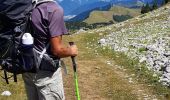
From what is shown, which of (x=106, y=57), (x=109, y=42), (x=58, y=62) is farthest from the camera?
(x=109, y=42)

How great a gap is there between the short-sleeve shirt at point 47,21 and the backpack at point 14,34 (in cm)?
15

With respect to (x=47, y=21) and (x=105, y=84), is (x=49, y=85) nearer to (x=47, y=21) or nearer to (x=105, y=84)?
(x=47, y=21)

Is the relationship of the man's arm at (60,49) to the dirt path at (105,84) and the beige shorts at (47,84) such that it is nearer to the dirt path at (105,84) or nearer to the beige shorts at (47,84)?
the beige shorts at (47,84)

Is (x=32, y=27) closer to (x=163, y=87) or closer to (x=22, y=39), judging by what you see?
(x=22, y=39)

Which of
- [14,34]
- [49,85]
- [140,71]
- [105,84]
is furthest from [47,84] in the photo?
[140,71]

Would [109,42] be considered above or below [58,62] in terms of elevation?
below

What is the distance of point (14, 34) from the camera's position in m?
7.01

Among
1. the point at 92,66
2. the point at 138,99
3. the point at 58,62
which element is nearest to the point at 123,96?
the point at 138,99

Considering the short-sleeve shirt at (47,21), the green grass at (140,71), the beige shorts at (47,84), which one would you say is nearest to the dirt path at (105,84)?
the green grass at (140,71)

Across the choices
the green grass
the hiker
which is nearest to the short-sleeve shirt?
the hiker

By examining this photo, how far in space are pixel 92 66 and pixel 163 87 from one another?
668cm

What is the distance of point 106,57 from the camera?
24.5m

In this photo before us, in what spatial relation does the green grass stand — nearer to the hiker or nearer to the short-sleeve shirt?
the hiker

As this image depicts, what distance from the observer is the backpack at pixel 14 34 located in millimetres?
6965
